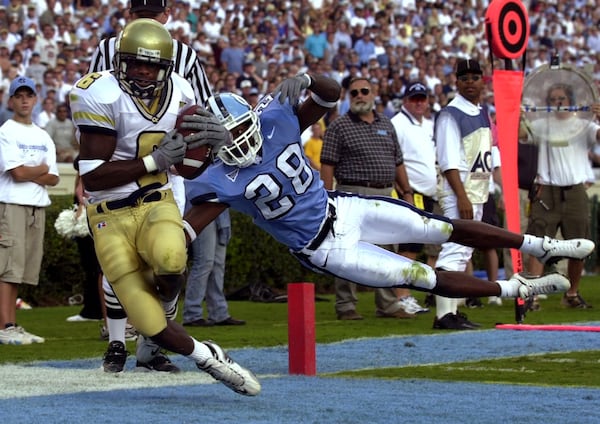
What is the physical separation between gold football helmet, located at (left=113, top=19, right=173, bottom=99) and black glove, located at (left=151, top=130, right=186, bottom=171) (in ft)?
0.94

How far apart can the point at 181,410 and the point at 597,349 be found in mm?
3506

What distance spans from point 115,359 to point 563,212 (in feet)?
19.2

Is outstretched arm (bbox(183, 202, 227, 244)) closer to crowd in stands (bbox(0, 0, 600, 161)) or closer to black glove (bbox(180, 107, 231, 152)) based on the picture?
black glove (bbox(180, 107, 231, 152))

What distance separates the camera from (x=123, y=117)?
5.77 meters

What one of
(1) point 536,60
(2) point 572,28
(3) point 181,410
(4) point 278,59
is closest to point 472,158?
(3) point 181,410

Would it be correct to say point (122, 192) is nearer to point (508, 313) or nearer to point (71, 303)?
point (508, 313)

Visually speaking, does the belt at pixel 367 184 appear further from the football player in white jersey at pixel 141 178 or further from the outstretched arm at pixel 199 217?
the football player in white jersey at pixel 141 178

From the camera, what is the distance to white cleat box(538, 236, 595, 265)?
270 inches

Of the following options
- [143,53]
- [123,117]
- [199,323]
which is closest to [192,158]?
[123,117]

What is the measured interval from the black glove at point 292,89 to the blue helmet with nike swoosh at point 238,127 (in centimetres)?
18

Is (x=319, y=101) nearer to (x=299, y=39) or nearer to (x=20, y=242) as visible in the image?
(x=20, y=242)

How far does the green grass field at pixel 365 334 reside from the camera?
6637mm

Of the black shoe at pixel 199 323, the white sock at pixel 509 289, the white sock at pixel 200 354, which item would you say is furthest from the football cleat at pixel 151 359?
the black shoe at pixel 199 323

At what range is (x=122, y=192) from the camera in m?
5.77
